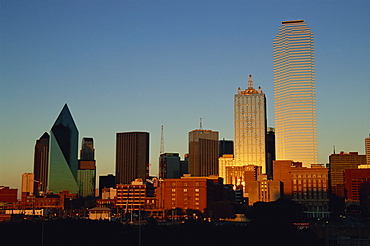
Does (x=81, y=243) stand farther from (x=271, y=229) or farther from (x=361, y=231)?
(x=361, y=231)

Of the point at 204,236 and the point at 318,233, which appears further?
the point at 318,233

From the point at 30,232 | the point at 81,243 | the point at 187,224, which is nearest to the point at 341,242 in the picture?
the point at 187,224

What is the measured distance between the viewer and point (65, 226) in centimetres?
14200

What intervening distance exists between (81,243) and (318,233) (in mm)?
74667

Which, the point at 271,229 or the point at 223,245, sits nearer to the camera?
the point at 223,245

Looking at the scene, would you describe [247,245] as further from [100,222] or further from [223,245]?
[100,222]

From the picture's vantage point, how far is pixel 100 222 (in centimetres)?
14762

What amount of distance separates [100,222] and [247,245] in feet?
127

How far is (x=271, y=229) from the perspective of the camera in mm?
151500

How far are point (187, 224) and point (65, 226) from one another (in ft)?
112

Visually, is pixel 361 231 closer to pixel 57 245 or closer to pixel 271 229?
pixel 271 229

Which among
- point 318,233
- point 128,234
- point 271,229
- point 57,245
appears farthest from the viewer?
point 318,233

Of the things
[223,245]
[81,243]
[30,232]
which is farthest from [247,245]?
[30,232]

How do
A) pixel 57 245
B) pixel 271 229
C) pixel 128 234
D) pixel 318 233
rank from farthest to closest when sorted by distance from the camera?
pixel 318 233 < pixel 271 229 < pixel 128 234 < pixel 57 245
